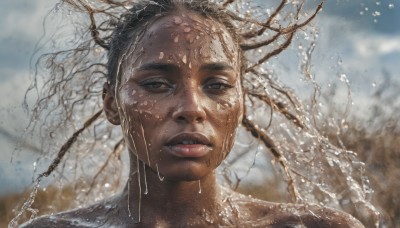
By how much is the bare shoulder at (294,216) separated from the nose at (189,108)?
0.66m

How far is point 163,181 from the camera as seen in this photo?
3547 millimetres

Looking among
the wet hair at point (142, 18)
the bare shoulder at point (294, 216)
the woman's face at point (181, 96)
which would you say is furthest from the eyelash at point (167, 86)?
the bare shoulder at point (294, 216)

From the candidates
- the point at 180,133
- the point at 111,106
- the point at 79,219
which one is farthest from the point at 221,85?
the point at 79,219

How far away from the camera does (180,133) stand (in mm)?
3197

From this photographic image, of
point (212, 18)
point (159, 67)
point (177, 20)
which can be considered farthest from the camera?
point (212, 18)

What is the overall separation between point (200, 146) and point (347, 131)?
23.6 ft

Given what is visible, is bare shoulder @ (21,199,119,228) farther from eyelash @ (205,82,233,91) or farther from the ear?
eyelash @ (205,82,233,91)

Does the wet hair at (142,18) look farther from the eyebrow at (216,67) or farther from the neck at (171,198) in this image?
the neck at (171,198)

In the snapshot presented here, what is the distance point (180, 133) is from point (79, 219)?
2.86 ft

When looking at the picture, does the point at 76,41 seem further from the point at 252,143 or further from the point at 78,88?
the point at 252,143

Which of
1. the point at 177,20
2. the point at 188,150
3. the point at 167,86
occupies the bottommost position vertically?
the point at 188,150

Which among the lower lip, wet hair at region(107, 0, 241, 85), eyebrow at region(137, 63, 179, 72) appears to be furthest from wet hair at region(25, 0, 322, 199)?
the lower lip

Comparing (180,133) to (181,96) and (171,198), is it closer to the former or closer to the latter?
(181,96)

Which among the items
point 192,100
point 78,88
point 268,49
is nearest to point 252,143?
point 268,49
